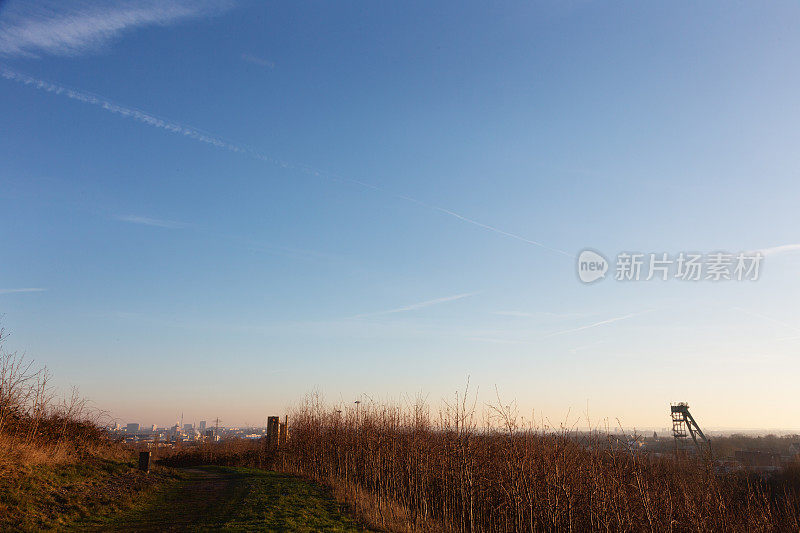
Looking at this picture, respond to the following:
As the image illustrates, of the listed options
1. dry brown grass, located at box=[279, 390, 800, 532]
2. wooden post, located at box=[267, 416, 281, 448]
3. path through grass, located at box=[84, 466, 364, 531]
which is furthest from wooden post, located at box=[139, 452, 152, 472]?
wooden post, located at box=[267, 416, 281, 448]

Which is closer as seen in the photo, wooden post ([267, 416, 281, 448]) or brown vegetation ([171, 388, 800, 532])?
brown vegetation ([171, 388, 800, 532])

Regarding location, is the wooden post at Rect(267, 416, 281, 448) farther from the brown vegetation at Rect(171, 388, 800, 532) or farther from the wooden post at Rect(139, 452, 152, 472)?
the wooden post at Rect(139, 452, 152, 472)

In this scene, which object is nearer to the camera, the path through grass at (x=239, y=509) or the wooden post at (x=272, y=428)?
the path through grass at (x=239, y=509)

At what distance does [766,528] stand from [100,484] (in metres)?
16.8

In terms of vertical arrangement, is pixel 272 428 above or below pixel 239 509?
above

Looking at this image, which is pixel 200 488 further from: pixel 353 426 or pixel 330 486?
pixel 353 426

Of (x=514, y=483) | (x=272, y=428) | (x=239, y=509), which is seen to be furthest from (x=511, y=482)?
(x=272, y=428)

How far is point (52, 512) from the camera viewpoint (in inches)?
408

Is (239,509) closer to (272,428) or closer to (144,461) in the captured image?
(144,461)

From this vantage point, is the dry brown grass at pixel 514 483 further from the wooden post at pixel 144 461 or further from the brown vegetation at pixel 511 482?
the wooden post at pixel 144 461

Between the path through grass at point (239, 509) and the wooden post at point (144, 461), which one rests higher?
the wooden post at point (144, 461)

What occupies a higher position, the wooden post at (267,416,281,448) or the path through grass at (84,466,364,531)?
the wooden post at (267,416,281,448)

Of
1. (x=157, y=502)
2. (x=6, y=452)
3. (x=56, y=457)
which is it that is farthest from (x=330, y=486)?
(x=6, y=452)

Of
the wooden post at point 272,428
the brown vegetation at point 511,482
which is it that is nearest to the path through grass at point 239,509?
the brown vegetation at point 511,482
